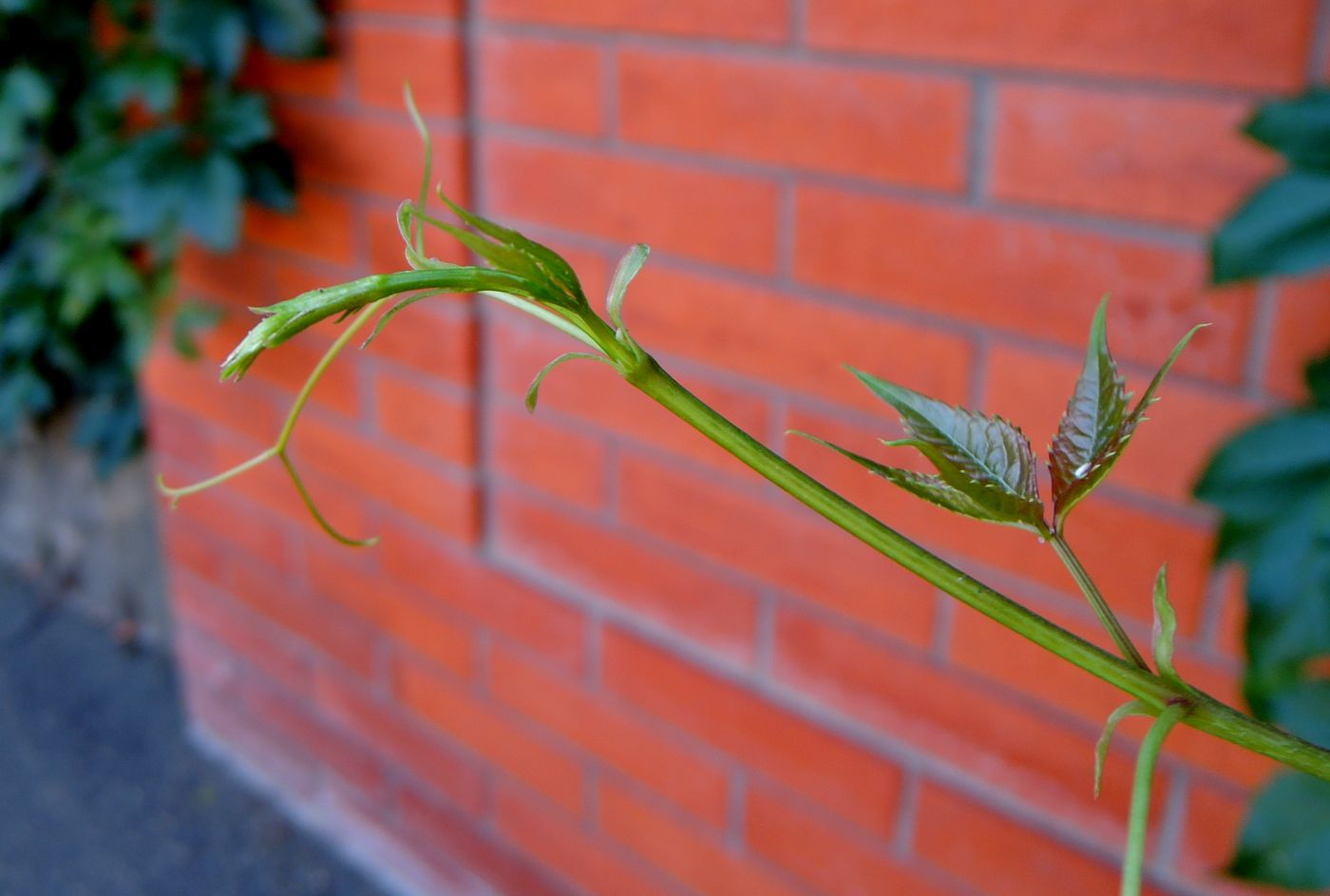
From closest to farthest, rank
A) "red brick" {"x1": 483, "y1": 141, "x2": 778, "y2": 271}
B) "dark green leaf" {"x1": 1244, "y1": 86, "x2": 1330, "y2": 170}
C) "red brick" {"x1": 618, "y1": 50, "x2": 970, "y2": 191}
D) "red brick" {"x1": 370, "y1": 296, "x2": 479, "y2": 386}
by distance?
"dark green leaf" {"x1": 1244, "y1": 86, "x2": 1330, "y2": 170} → "red brick" {"x1": 618, "y1": 50, "x2": 970, "y2": 191} → "red brick" {"x1": 483, "y1": 141, "x2": 778, "y2": 271} → "red brick" {"x1": 370, "y1": 296, "x2": 479, "y2": 386}

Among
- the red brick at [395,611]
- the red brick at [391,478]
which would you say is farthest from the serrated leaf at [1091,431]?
the red brick at [395,611]

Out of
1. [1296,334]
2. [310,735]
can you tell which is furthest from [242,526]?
[1296,334]

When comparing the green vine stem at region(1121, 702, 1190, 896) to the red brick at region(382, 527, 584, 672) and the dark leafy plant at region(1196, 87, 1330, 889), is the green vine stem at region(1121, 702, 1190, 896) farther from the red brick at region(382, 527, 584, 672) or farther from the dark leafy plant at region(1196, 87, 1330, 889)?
the red brick at region(382, 527, 584, 672)

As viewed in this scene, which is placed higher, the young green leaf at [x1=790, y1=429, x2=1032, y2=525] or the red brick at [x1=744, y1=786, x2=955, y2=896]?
the young green leaf at [x1=790, y1=429, x2=1032, y2=525]

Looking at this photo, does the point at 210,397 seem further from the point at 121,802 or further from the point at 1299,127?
the point at 1299,127

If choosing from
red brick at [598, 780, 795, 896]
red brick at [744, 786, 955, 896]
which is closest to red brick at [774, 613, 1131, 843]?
red brick at [744, 786, 955, 896]

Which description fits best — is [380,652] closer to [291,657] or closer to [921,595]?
[291,657]

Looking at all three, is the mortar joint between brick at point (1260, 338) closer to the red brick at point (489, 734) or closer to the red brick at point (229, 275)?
the red brick at point (489, 734)
